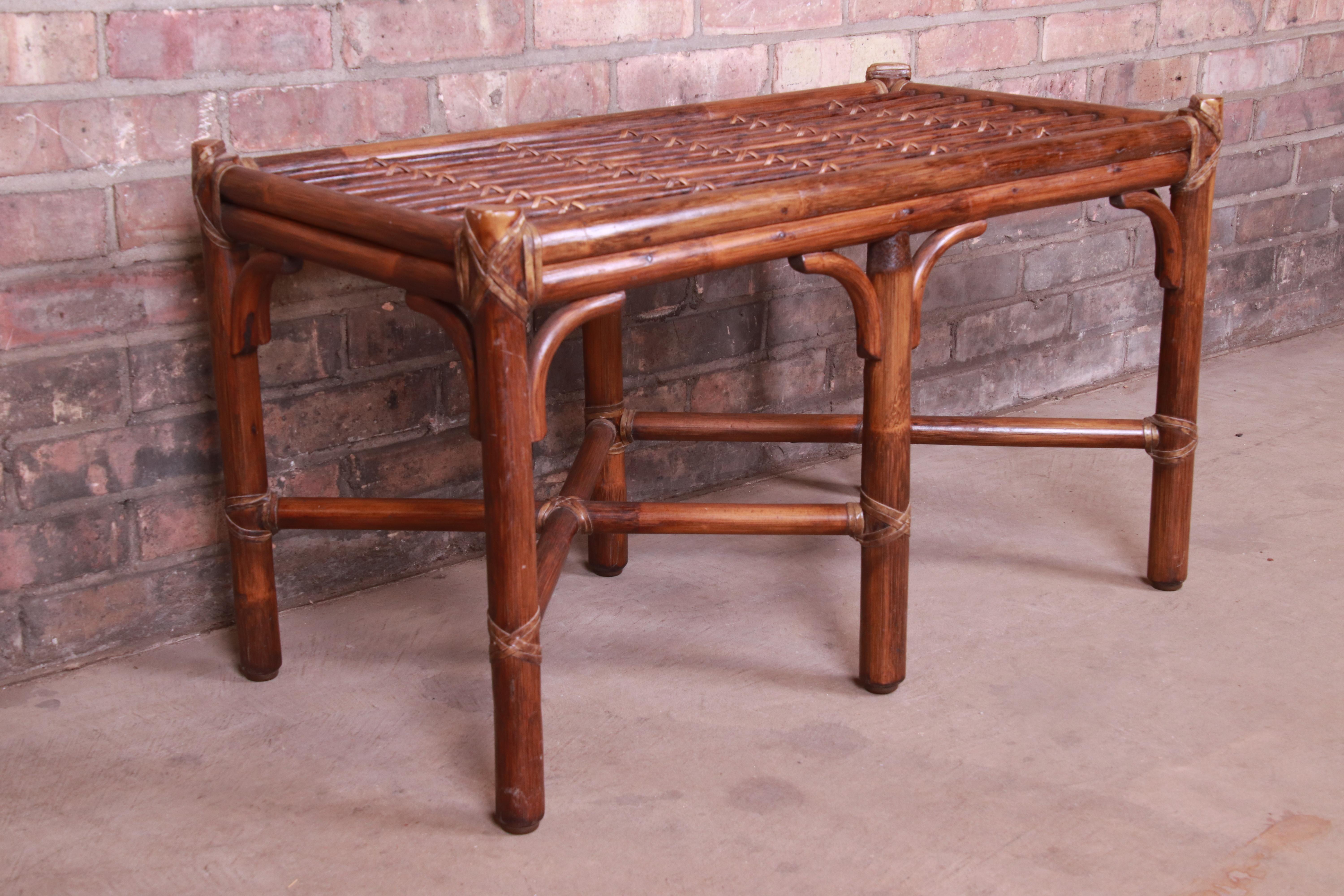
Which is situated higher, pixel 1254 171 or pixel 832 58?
pixel 832 58

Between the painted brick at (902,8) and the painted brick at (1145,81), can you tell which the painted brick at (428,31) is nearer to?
the painted brick at (902,8)

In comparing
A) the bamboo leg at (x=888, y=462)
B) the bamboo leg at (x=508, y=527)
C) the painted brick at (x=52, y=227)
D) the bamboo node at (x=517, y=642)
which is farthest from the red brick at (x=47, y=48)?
Answer: the bamboo leg at (x=888, y=462)

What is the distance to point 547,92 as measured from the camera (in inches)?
82.7

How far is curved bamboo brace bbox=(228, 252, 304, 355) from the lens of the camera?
1.65 metres

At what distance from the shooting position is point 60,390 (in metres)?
1.80

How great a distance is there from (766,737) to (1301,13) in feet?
7.38

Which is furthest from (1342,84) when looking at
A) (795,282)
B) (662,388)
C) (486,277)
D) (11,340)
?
(11,340)

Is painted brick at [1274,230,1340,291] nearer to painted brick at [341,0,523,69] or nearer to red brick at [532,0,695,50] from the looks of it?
red brick at [532,0,695,50]

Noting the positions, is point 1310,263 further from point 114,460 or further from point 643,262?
point 114,460

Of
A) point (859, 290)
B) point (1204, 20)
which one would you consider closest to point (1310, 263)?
point (1204, 20)

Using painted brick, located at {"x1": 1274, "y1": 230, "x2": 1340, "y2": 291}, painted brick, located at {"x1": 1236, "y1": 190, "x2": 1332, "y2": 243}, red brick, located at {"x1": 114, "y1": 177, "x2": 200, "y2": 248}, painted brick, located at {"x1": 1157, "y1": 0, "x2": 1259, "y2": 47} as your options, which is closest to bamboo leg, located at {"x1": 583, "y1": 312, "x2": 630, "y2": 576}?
red brick, located at {"x1": 114, "y1": 177, "x2": 200, "y2": 248}

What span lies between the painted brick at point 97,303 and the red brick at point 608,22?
628 mm

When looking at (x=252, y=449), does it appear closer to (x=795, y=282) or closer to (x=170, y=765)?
(x=170, y=765)

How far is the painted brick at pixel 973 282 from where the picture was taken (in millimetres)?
2650
